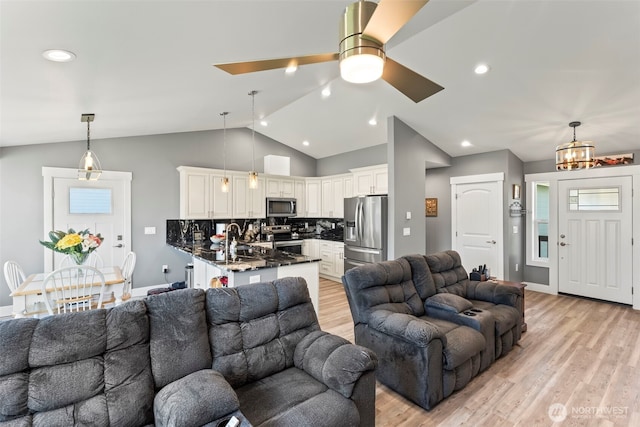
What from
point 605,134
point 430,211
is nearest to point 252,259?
point 430,211

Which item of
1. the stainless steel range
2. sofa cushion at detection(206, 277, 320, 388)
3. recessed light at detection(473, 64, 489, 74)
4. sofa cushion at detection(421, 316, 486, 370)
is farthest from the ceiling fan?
the stainless steel range

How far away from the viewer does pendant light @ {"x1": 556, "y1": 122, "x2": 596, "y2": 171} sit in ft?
11.0

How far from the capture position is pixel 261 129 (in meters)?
6.57

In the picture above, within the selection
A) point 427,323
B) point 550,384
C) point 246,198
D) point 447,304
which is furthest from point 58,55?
point 550,384

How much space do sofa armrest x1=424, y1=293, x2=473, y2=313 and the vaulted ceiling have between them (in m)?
2.54

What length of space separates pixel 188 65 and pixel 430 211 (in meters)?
5.43

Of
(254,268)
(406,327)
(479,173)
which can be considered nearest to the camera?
(406,327)

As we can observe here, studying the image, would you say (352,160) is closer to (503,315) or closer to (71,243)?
(503,315)

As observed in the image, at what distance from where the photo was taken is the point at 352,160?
6805 millimetres

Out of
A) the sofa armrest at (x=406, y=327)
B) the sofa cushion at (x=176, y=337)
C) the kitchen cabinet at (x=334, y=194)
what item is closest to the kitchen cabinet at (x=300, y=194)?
the kitchen cabinet at (x=334, y=194)

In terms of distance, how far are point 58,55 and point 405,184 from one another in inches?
173

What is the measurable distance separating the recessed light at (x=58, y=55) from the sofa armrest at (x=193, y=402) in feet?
7.28

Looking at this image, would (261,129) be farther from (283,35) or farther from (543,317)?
(543,317)

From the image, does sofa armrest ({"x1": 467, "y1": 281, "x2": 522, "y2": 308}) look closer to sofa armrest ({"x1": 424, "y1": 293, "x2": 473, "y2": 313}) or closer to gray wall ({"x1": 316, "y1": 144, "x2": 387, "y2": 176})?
sofa armrest ({"x1": 424, "y1": 293, "x2": 473, "y2": 313})
